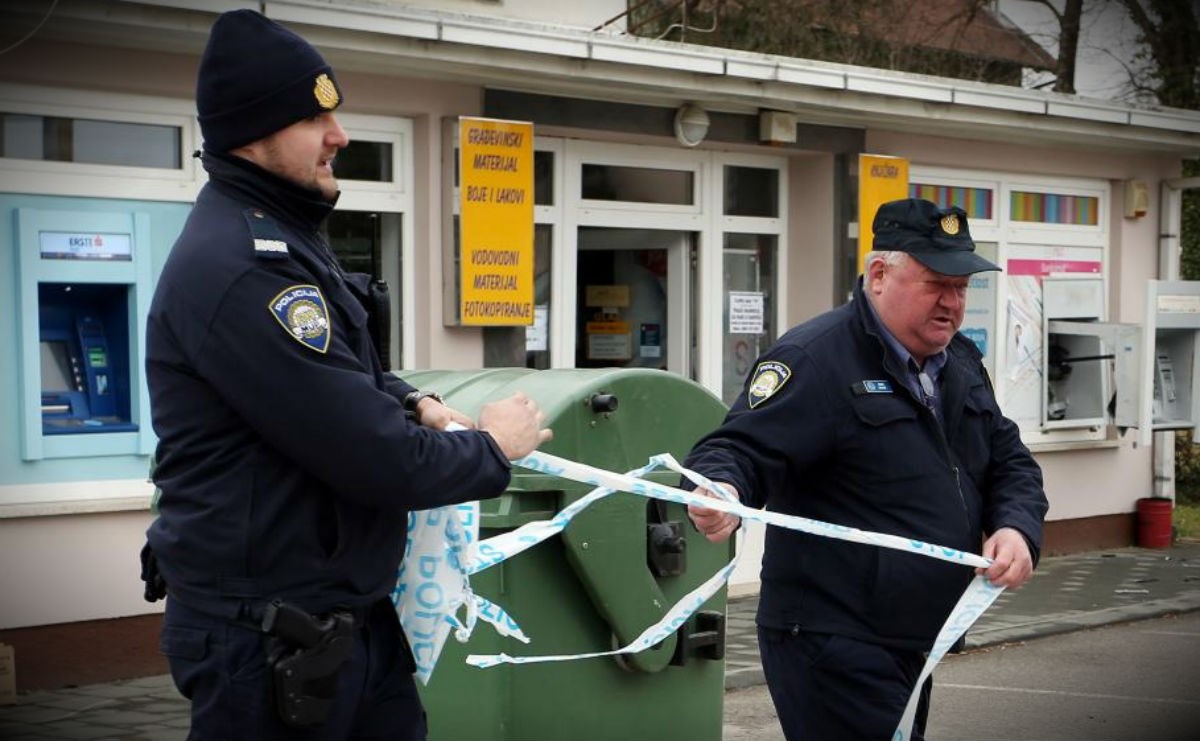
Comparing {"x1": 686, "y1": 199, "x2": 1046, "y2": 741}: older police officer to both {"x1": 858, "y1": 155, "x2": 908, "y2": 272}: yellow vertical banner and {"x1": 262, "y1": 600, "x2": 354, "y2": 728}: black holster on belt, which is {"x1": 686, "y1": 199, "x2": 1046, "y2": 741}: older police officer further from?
{"x1": 858, "y1": 155, "x2": 908, "y2": 272}: yellow vertical banner

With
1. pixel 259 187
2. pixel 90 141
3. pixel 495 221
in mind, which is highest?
pixel 90 141

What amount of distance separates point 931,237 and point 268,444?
1.89 metres

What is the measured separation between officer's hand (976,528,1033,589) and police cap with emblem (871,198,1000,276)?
65 cm

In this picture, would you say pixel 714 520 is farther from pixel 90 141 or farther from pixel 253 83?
pixel 90 141

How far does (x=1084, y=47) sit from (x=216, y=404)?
72.2 feet

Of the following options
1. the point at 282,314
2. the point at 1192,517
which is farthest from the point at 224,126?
the point at 1192,517

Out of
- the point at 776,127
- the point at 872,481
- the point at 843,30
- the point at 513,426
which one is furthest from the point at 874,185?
the point at 513,426

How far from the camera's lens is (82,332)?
27.0ft

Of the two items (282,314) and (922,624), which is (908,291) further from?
(282,314)

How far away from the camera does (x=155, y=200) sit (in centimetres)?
833

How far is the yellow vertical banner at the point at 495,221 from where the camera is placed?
9375 millimetres

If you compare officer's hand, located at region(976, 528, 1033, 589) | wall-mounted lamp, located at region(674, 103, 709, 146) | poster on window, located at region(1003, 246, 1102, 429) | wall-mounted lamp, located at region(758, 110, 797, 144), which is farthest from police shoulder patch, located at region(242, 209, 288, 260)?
poster on window, located at region(1003, 246, 1102, 429)

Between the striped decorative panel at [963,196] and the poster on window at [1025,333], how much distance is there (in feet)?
1.53

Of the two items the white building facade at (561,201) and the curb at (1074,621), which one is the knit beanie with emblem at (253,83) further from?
the curb at (1074,621)
